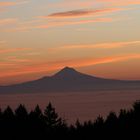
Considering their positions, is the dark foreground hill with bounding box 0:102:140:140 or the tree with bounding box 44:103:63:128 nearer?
the dark foreground hill with bounding box 0:102:140:140

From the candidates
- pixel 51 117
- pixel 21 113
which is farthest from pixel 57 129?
pixel 51 117

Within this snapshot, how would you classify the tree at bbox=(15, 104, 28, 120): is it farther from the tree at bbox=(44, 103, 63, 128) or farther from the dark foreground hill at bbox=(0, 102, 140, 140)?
the tree at bbox=(44, 103, 63, 128)

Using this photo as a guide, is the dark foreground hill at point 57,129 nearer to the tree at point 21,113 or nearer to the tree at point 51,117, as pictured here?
the tree at point 21,113

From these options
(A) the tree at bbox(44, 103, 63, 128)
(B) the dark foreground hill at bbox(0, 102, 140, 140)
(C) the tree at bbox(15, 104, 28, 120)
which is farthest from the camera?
(A) the tree at bbox(44, 103, 63, 128)

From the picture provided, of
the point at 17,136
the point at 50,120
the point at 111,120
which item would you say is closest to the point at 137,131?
the point at 111,120

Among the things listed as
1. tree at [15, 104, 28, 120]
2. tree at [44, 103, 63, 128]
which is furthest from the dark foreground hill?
tree at [44, 103, 63, 128]

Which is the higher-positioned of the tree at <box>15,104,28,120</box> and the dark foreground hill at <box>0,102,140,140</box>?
the tree at <box>15,104,28,120</box>

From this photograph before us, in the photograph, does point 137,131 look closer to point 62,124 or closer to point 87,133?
→ point 87,133

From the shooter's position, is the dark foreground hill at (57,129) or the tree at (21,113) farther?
the tree at (21,113)

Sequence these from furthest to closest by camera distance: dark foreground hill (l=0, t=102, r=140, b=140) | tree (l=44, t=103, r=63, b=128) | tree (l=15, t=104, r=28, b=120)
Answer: tree (l=44, t=103, r=63, b=128) → tree (l=15, t=104, r=28, b=120) → dark foreground hill (l=0, t=102, r=140, b=140)

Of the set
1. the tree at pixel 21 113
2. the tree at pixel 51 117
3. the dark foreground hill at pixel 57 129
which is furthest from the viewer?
the tree at pixel 51 117

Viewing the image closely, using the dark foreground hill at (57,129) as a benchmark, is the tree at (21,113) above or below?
above

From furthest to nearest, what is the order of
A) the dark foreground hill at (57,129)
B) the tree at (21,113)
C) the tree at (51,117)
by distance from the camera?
1. the tree at (51,117)
2. the tree at (21,113)
3. the dark foreground hill at (57,129)

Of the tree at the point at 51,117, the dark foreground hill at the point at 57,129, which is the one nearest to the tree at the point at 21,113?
the dark foreground hill at the point at 57,129
